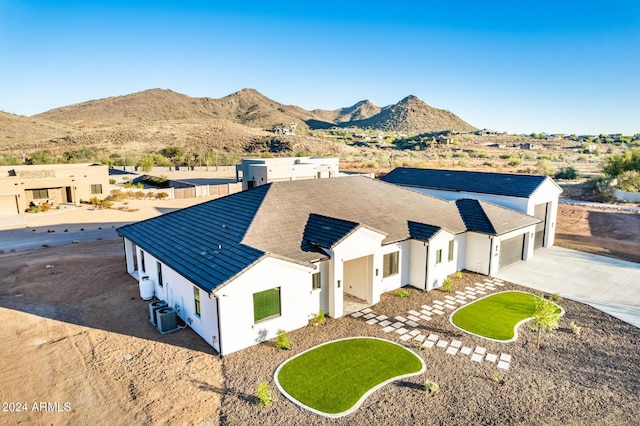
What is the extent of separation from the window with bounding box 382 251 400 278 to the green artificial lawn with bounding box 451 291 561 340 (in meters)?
3.60

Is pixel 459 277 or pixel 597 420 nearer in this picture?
pixel 597 420

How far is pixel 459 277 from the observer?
21.0m

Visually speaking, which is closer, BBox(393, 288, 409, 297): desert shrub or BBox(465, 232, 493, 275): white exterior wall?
BBox(393, 288, 409, 297): desert shrub

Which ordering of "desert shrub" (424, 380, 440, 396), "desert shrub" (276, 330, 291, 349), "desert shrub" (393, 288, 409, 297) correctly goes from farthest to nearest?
"desert shrub" (393, 288, 409, 297)
"desert shrub" (276, 330, 291, 349)
"desert shrub" (424, 380, 440, 396)

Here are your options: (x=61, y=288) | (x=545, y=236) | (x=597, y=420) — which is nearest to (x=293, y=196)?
(x=61, y=288)

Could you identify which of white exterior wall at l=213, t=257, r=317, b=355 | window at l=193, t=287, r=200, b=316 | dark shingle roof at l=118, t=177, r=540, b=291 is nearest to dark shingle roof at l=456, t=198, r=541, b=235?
dark shingle roof at l=118, t=177, r=540, b=291

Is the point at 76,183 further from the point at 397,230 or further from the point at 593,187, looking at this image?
the point at 593,187

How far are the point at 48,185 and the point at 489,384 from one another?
48.6m

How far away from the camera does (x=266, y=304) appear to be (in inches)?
544

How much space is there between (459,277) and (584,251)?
12.6 m

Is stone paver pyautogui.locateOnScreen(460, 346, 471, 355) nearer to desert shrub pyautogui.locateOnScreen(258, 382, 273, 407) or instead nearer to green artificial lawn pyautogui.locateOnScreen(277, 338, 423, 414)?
green artificial lawn pyautogui.locateOnScreen(277, 338, 423, 414)

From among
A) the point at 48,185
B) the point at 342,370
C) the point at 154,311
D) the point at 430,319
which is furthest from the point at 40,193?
the point at 430,319

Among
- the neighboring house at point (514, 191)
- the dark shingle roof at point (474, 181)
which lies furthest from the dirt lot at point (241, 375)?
the dark shingle roof at point (474, 181)

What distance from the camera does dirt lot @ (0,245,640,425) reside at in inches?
402
